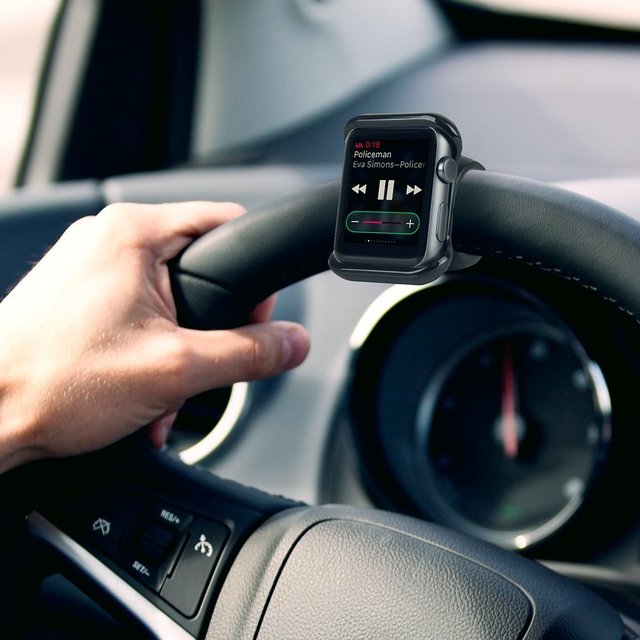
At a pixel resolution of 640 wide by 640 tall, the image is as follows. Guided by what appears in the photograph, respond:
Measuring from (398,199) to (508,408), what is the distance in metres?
0.77

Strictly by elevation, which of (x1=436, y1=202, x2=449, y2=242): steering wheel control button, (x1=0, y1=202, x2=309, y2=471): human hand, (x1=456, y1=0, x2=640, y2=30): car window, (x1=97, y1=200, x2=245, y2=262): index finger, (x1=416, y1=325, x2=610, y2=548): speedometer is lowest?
(x1=416, y1=325, x2=610, y2=548): speedometer

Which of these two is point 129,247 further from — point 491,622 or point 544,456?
point 544,456

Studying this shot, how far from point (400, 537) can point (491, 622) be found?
89mm

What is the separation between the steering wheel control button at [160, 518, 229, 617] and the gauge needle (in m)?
0.70

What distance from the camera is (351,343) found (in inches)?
53.6

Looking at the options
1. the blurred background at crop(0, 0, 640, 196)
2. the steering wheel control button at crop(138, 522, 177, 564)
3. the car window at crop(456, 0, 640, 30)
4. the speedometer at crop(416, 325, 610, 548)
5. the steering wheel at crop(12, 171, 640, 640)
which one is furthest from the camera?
the blurred background at crop(0, 0, 640, 196)

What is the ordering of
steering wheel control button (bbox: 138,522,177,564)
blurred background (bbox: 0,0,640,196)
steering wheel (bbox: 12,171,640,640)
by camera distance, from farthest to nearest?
blurred background (bbox: 0,0,640,196), steering wheel control button (bbox: 138,522,177,564), steering wheel (bbox: 12,171,640,640)

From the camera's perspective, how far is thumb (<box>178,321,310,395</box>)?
75 centimetres

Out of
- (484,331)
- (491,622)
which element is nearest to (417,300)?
(484,331)

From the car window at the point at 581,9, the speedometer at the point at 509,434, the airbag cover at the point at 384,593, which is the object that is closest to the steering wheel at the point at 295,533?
the airbag cover at the point at 384,593

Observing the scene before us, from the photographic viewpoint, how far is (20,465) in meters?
0.80

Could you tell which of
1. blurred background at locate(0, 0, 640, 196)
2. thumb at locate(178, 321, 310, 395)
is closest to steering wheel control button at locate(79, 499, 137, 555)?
thumb at locate(178, 321, 310, 395)

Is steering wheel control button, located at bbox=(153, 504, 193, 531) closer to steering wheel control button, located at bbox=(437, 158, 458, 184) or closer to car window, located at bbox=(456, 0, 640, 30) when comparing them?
steering wheel control button, located at bbox=(437, 158, 458, 184)

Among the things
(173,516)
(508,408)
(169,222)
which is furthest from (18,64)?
(173,516)
